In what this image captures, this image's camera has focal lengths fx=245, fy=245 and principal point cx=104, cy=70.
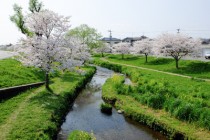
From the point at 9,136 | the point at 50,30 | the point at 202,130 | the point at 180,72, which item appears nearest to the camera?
the point at 9,136

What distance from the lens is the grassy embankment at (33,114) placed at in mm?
15711

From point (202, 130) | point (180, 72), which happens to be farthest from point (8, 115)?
point (180, 72)

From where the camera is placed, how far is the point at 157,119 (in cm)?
2031

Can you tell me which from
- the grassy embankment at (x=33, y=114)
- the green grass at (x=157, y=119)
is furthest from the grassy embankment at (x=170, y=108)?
the grassy embankment at (x=33, y=114)

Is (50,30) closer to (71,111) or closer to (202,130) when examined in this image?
(71,111)

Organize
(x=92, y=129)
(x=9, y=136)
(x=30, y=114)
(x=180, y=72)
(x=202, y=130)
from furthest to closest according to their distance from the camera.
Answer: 1. (x=180, y=72)
2. (x=92, y=129)
3. (x=30, y=114)
4. (x=202, y=130)
5. (x=9, y=136)

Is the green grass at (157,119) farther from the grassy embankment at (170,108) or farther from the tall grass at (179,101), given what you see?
the tall grass at (179,101)

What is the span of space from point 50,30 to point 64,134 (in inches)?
511

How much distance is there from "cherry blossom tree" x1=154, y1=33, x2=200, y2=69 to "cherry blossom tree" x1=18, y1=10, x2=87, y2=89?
92.4ft

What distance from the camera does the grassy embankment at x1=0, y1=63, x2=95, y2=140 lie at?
15.7 meters

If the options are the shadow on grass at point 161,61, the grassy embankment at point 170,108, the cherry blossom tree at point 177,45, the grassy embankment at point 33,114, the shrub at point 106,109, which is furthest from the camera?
the shadow on grass at point 161,61

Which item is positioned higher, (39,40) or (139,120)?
(39,40)

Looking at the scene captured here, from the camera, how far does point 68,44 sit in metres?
27.6

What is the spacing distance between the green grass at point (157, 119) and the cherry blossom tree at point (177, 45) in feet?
81.3
